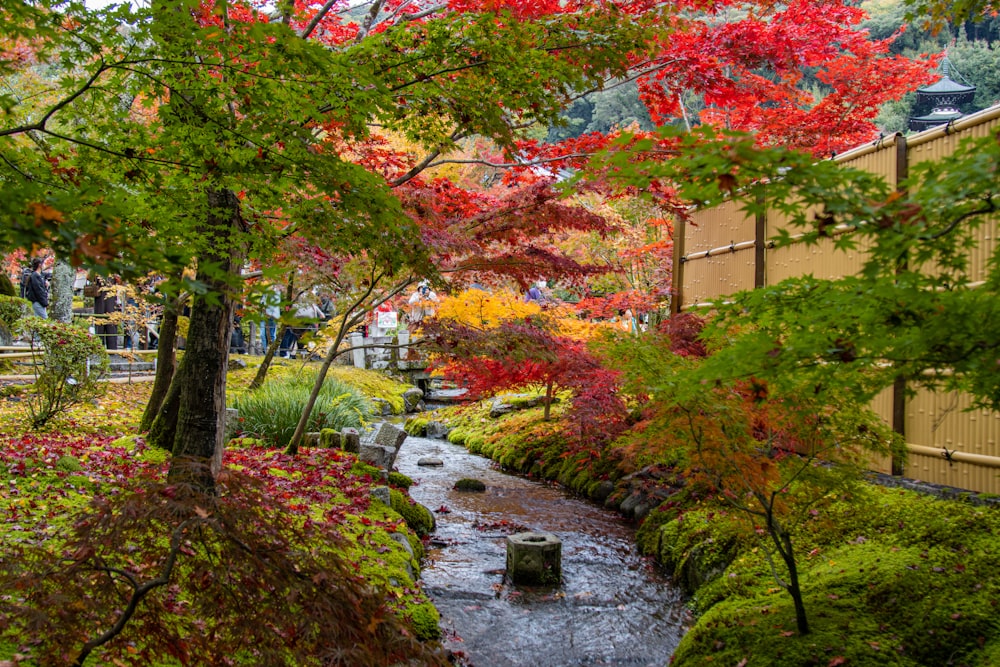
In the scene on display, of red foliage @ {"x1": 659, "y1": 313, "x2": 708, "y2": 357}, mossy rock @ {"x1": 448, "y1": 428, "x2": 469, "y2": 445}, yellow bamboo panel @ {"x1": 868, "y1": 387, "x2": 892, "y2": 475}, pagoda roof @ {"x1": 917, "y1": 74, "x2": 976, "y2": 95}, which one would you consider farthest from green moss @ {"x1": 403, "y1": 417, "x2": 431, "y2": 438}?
pagoda roof @ {"x1": 917, "y1": 74, "x2": 976, "y2": 95}

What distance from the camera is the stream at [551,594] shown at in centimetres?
480

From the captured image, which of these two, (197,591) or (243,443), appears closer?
(197,591)

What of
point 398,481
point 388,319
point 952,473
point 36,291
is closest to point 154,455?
point 398,481

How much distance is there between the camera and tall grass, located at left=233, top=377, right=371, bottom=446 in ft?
28.7

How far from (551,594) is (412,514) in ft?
6.45

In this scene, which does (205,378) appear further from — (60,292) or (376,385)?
(376,385)

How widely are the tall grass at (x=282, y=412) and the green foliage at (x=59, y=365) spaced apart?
1897 mm

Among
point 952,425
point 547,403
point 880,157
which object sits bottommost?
point 547,403

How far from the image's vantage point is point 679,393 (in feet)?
12.1

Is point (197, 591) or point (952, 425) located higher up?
point (952, 425)

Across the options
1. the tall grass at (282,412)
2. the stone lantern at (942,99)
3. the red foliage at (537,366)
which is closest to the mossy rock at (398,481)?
the red foliage at (537,366)

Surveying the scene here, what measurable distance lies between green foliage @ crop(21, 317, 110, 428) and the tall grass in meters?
1.90

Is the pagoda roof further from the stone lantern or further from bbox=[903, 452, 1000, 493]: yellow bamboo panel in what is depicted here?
bbox=[903, 452, 1000, 493]: yellow bamboo panel

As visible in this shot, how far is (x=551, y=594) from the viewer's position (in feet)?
19.1
